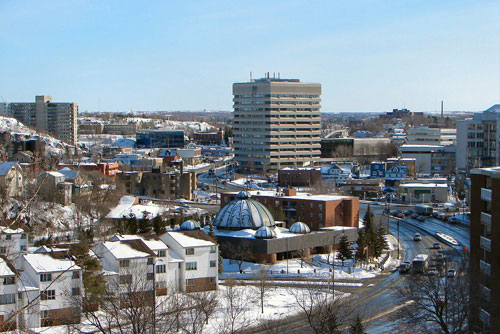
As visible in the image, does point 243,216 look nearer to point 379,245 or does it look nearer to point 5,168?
point 379,245

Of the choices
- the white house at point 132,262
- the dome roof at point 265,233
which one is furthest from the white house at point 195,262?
the dome roof at point 265,233

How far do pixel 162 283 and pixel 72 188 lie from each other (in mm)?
19425

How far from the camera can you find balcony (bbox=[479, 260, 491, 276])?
1617 cm

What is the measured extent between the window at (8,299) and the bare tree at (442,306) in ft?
31.4

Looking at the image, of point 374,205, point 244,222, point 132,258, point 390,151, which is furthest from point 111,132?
point 132,258

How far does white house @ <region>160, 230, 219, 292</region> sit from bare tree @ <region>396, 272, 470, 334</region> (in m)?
6.81

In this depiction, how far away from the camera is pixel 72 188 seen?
39969mm

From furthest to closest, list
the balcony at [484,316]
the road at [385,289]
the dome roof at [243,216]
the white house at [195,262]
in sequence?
the dome roof at [243,216]
the white house at [195,262]
the road at [385,289]
the balcony at [484,316]

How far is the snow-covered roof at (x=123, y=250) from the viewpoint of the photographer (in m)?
21.2

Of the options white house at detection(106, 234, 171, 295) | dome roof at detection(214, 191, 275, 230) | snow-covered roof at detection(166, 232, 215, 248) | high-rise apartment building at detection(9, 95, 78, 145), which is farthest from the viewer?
high-rise apartment building at detection(9, 95, 78, 145)

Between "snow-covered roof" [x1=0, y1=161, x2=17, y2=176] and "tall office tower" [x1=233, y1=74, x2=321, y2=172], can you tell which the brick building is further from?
"tall office tower" [x1=233, y1=74, x2=321, y2=172]

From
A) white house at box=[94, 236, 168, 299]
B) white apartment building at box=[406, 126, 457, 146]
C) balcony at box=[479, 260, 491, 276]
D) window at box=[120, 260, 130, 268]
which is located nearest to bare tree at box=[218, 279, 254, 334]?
white house at box=[94, 236, 168, 299]

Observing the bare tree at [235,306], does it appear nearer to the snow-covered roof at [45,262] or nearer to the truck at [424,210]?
the snow-covered roof at [45,262]

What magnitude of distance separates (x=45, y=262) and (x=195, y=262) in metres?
5.05
